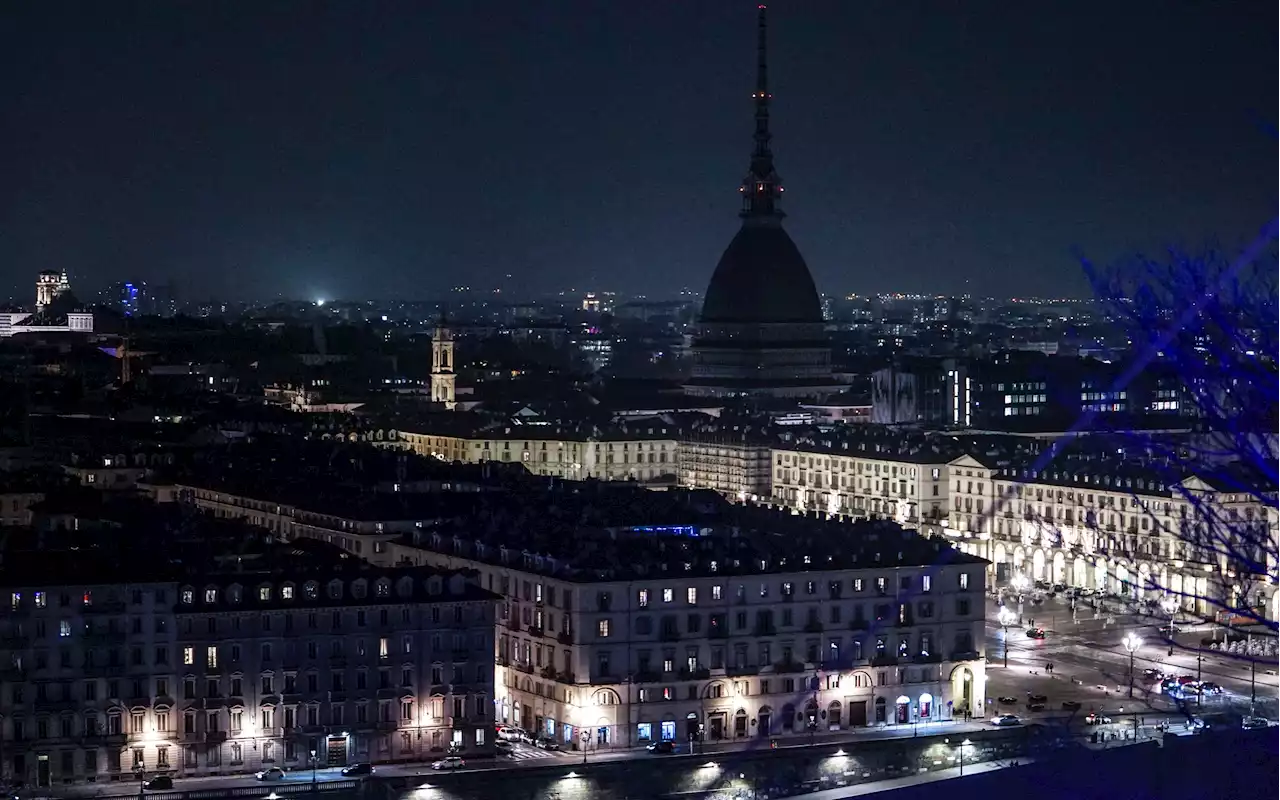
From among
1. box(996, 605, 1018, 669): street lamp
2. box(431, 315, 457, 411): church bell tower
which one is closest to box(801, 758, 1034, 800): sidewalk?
box(996, 605, 1018, 669): street lamp

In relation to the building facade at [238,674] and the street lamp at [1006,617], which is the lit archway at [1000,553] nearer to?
the street lamp at [1006,617]

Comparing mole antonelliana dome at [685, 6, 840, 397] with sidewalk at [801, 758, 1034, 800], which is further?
mole antonelliana dome at [685, 6, 840, 397]

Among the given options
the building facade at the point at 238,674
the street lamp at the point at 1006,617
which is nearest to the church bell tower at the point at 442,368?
the street lamp at the point at 1006,617

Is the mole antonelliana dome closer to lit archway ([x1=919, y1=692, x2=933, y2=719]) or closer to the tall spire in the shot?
the tall spire

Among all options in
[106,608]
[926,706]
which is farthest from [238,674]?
[926,706]

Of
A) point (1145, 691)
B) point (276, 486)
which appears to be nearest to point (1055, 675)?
point (1145, 691)

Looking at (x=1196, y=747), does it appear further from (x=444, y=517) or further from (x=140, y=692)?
(x=444, y=517)

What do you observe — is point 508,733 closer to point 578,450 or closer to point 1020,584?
point 1020,584
